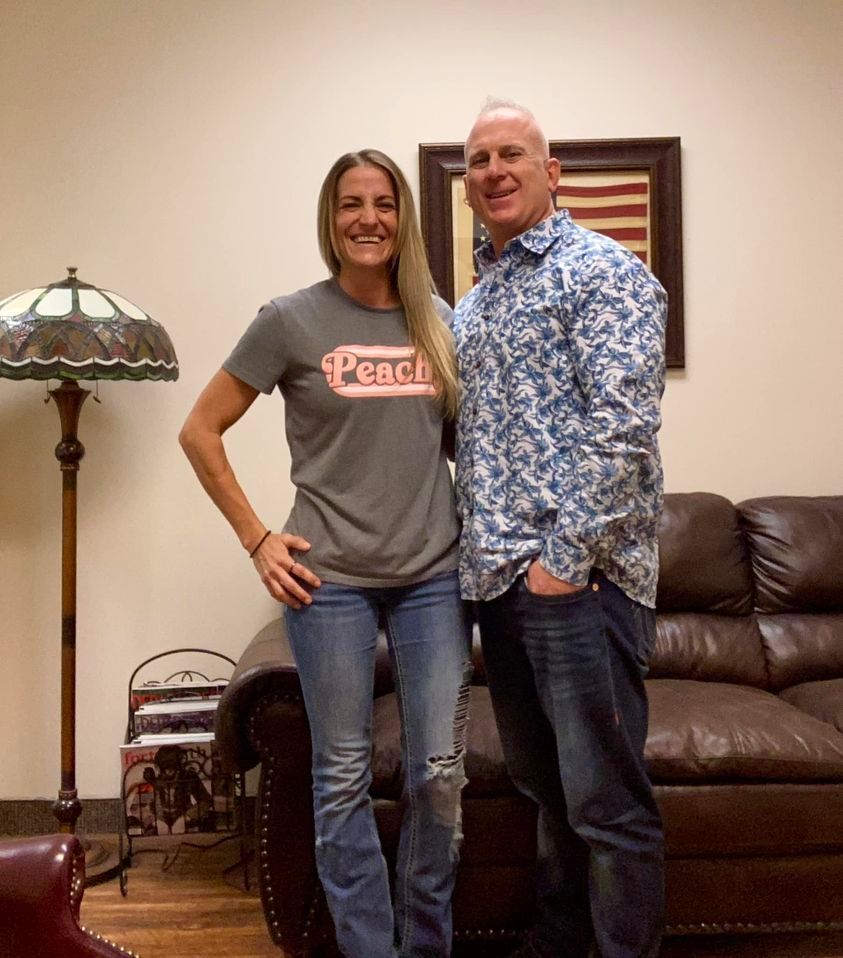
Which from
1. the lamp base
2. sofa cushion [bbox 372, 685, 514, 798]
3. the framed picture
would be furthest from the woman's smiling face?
the lamp base

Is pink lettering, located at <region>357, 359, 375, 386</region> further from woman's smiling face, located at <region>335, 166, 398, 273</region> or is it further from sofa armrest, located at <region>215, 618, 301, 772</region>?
sofa armrest, located at <region>215, 618, 301, 772</region>

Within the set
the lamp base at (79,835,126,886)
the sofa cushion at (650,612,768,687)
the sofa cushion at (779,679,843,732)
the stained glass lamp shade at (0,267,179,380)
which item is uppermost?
the stained glass lamp shade at (0,267,179,380)

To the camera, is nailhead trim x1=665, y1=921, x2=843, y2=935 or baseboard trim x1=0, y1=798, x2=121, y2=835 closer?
nailhead trim x1=665, y1=921, x2=843, y2=935

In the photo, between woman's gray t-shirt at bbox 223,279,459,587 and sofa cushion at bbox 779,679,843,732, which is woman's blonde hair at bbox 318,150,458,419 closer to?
woman's gray t-shirt at bbox 223,279,459,587

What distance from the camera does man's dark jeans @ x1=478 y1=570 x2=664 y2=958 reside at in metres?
1.39

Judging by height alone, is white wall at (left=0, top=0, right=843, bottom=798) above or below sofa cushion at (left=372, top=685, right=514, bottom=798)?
above

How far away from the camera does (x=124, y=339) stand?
2129 mm

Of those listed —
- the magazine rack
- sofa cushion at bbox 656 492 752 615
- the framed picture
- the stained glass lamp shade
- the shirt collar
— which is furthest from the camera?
the framed picture

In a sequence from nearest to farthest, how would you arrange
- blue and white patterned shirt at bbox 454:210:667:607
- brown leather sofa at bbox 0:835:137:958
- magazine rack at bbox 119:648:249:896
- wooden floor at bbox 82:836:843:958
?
brown leather sofa at bbox 0:835:137:958
blue and white patterned shirt at bbox 454:210:667:607
wooden floor at bbox 82:836:843:958
magazine rack at bbox 119:648:249:896

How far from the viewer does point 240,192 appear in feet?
8.43

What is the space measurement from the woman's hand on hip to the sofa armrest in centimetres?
28

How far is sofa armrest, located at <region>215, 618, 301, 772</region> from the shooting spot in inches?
67.7

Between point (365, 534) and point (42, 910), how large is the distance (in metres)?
0.69

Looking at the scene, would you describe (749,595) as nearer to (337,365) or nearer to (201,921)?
(337,365)
